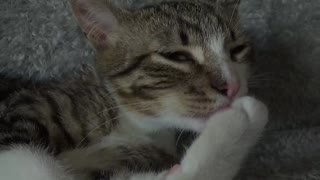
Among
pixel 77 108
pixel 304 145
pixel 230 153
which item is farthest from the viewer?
pixel 304 145

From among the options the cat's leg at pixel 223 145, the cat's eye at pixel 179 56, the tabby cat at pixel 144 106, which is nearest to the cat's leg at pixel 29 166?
the tabby cat at pixel 144 106

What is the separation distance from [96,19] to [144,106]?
25 cm

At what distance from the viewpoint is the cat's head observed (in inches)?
50.1

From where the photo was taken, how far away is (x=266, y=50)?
1.79 meters

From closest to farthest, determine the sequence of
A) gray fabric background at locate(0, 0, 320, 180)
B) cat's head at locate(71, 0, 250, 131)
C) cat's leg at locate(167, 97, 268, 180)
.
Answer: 1. cat's leg at locate(167, 97, 268, 180)
2. cat's head at locate(71, 0, 250, 131)
3. gray fabric background at locate(0, 0, 320, 180)

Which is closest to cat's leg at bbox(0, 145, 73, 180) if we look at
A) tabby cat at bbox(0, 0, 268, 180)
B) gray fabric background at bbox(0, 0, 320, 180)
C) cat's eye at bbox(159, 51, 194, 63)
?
tabby cat at bbox(0, 0, 268, 180)

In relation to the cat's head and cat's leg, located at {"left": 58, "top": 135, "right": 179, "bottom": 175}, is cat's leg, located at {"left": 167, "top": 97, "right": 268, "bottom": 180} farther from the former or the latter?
cat's leg, located at {"left": 58, "top": 135, "right": 179, "bottom": 175}

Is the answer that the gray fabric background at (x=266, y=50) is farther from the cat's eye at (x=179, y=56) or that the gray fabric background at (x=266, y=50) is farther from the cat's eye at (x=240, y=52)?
the cat's eye at (x=179, y=56)

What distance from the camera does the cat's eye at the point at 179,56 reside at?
52.7 inches

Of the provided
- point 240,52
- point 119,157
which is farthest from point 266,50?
point 119,157

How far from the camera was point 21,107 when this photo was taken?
1.42 m

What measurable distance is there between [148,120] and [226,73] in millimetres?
233

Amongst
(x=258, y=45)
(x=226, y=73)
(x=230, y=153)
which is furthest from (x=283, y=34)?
(x=230, y=153)

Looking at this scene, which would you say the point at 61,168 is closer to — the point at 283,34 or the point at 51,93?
the point at 51,93
